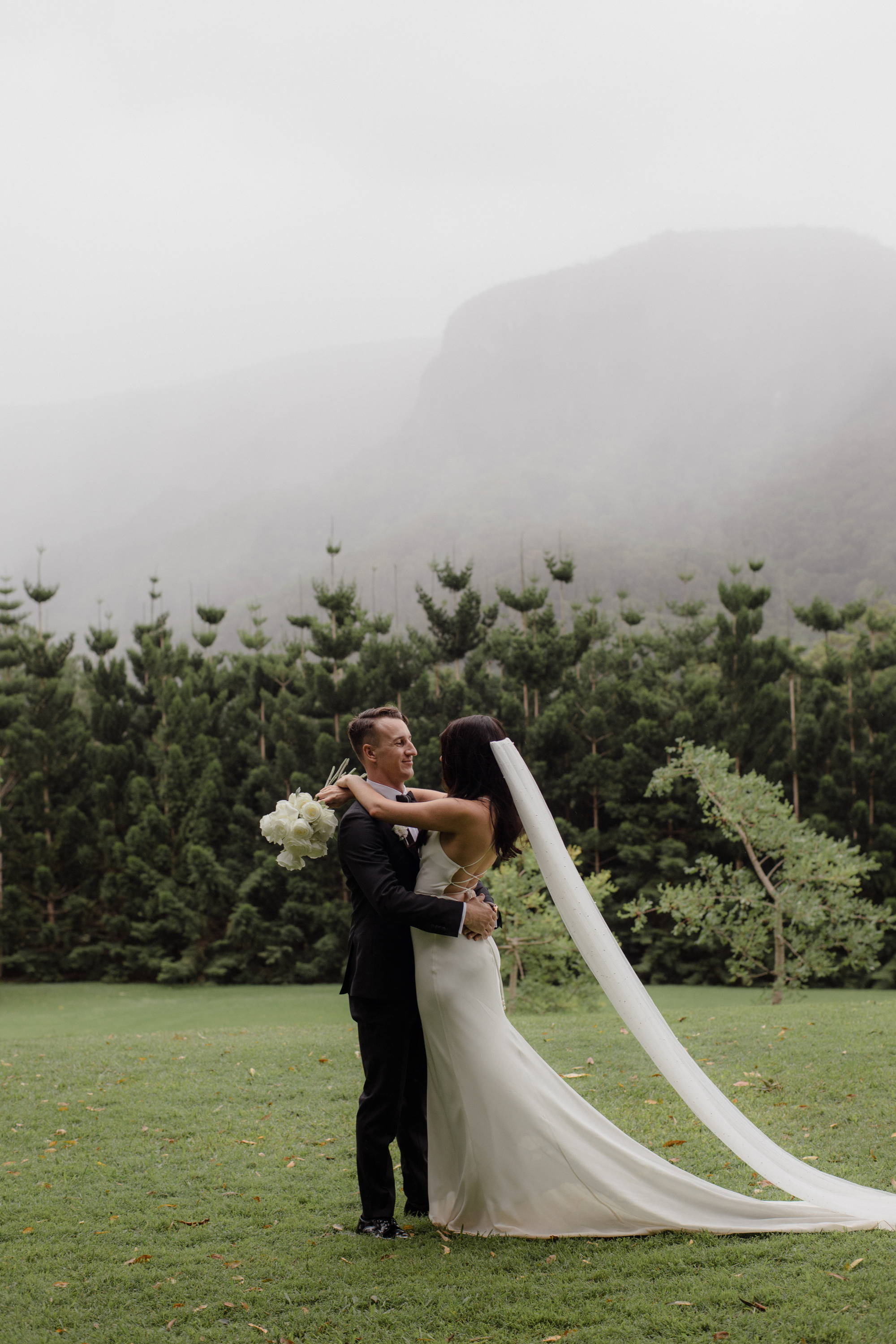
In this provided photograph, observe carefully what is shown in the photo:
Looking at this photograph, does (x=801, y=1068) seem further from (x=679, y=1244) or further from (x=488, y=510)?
(x=488, y=510)

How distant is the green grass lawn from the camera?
267 cm

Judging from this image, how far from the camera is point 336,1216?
3633 mm

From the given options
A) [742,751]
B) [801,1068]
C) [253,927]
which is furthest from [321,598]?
[801,1068]

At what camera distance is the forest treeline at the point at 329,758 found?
14.3 meters

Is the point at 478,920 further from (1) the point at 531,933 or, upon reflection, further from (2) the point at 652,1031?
(1) the point at 531,933

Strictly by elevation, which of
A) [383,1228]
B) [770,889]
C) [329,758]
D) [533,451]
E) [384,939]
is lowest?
[383,1228]

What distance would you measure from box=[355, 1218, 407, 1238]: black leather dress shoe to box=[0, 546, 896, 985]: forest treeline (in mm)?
10897

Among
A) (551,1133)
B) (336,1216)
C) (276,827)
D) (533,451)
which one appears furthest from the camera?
(533,451)

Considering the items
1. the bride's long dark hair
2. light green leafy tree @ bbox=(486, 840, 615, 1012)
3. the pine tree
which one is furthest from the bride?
the pine tree

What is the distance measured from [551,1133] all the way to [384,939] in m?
0.76

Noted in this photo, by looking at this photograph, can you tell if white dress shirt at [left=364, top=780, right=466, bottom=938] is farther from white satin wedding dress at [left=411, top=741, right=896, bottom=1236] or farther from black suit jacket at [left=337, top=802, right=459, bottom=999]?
white satin wedding dress at [left=411, top=741, right=896, bottom=1236]

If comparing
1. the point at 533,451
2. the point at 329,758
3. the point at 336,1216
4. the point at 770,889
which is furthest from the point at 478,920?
the point at 533,451

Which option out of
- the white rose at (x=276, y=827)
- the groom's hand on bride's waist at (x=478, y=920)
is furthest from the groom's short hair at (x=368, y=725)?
the groom's hand on bride's waist at (x=478, y=920)

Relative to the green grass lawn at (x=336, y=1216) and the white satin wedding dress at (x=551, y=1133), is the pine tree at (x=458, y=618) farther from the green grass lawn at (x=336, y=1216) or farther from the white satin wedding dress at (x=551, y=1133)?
the white satin wedding dress at (x=551, y=1133)
